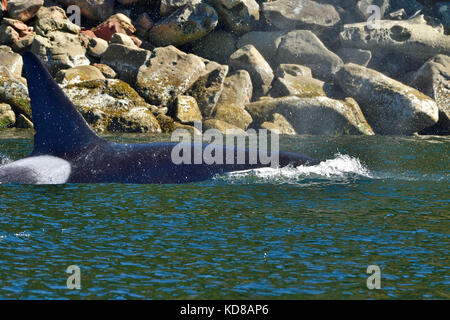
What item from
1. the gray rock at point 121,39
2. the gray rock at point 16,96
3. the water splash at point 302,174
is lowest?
the water splash at point 302,174

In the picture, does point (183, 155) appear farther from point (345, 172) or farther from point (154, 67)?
point (154, 67)

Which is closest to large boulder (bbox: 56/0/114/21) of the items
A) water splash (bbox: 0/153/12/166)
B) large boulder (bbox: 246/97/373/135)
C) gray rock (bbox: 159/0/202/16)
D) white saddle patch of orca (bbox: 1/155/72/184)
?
gray rock (bbox: 159/0/202/16)

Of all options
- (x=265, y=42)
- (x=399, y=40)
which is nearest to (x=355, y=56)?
(x=399, y=40)

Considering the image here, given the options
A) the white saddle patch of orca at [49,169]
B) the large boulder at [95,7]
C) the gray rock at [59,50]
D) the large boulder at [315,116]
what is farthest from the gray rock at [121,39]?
the white saddle patch of orca at [49,169]

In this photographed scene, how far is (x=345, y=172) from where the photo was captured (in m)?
11.1

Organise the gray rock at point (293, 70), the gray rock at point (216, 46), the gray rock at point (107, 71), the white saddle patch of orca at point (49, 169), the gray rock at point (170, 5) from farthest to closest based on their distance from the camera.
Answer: the gray rock at point (216, 46)
the gray rock at point (170, 5)
the gray rock at point (293, 70)
the gray rock at point (107, 71)
the white saddle patch of orca at point (49, 169)

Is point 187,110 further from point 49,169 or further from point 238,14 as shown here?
point 49,169

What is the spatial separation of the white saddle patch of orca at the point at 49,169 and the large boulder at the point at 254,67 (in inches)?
585

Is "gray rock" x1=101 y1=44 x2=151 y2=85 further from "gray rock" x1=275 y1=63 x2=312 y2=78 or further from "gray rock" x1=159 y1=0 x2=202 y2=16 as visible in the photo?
"gray rock" x1=275 y1=63 x2=312 y2=78

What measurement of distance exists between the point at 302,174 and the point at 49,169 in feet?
12.1

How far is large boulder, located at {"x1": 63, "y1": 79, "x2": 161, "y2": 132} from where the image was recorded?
1947 cm

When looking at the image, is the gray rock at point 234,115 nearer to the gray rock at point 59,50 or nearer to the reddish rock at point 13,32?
the gray rock at point 59,50

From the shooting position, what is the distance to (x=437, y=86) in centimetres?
2275

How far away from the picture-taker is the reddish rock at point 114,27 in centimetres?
2616
